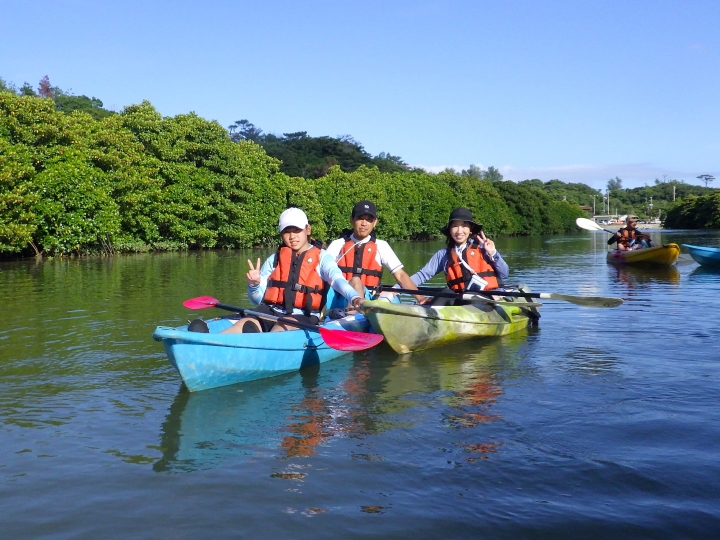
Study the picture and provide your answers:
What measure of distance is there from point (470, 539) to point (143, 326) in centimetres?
698

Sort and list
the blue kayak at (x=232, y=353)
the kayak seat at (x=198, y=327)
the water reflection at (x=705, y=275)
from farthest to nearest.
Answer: the water reflection at (x=705, y=275) < the kayak seat at (x=198, y=327) < the blue kayak at (x=232, y=353)

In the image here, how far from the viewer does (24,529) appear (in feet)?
11.0

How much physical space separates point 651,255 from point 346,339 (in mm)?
14837

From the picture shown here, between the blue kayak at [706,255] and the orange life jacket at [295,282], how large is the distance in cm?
1517

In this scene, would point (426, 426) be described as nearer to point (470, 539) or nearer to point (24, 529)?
point (470, 539)

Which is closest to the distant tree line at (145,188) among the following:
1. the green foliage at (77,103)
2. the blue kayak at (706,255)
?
the blue kayak at (706,255)

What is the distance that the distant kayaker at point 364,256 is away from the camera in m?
7.91

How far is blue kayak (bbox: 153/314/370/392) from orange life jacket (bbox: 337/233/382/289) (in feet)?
4.05

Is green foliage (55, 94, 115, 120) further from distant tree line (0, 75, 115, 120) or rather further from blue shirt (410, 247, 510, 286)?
blue shirt (410, 247, 510, 286)

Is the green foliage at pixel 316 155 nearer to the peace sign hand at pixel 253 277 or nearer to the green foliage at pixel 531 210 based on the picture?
the green foliage at pixel 531 210

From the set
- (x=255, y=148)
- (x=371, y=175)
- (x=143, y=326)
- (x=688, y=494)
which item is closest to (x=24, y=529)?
(x=688, y=494)

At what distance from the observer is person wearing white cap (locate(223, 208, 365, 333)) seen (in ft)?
21.1

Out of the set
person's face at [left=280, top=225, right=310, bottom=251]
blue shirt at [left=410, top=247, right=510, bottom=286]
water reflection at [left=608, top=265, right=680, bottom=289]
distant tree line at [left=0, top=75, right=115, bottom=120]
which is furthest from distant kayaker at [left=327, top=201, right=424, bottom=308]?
distant tree line at [left=0, top=75, right=115, bottom=120]

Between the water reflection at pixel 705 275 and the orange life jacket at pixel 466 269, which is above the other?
the orange life jacket at pixel 466 269
